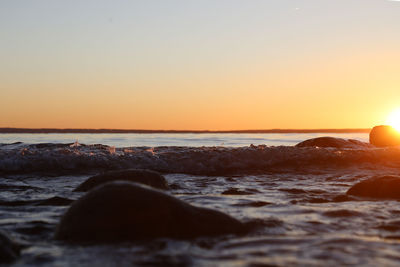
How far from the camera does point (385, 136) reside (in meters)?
18.1

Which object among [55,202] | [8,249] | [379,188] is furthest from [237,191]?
[8,249]

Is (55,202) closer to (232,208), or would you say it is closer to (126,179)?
(126,179)

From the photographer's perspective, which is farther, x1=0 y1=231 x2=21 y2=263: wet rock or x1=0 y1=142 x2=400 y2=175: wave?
x1=0 y1=142 x2=400 y2=175: wave

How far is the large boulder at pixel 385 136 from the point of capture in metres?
17.9

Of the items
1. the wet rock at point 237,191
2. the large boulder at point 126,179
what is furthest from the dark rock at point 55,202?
the wet rock at point 237,191

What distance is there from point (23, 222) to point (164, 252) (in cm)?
162

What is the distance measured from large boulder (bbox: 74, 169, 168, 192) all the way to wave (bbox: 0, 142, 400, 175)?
2522 millimetres

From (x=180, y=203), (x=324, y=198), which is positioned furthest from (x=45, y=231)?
(x=324, y=198)

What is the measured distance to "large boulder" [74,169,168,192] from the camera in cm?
569

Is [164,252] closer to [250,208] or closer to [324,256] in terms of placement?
[324,256]

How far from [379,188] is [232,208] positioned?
2.03m

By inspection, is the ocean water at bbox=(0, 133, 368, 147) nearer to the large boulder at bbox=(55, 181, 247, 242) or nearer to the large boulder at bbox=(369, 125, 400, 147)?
the large boulder at bbox=(369, 125, 400, 147)

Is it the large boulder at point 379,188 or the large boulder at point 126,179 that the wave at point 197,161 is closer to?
the large boulder at point 126,179

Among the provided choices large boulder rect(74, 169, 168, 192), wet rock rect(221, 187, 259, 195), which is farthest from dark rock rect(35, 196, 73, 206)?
wet rock rect(221, 187, 259, 195)
